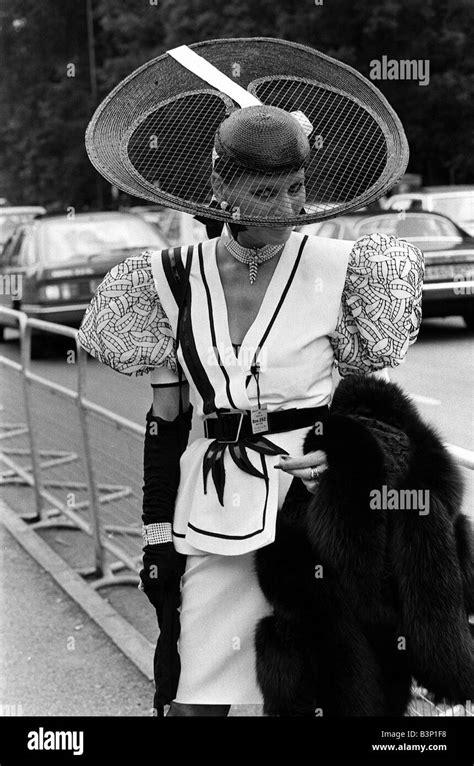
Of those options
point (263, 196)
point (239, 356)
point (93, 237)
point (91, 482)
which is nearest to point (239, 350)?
point (239, 356)

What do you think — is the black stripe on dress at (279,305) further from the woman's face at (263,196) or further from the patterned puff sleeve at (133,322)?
the patterned puff sleeve at (133,322)

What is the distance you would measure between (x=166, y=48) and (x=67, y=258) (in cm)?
1325

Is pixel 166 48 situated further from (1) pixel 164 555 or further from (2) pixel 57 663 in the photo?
(1) pixel 164 555

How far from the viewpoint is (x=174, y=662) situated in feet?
8.35

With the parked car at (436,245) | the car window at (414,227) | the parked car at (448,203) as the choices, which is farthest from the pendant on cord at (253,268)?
the parked car at (448,203)

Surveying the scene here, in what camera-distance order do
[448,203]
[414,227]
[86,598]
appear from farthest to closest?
[448,203]
[414,227]
[86,598]

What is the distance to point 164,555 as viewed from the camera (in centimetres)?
255

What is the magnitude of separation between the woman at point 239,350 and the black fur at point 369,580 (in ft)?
0.25

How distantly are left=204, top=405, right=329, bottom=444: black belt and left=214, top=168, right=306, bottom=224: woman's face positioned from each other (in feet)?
1.45

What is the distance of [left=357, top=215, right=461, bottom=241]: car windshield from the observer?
40.5 ft

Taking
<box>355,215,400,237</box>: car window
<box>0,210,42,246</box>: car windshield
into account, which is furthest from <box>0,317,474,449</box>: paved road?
<box>0,210,42,246</box>: car windshield

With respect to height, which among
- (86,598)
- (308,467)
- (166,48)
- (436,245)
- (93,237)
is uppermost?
(166,48)

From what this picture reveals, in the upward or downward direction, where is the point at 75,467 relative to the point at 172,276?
downward

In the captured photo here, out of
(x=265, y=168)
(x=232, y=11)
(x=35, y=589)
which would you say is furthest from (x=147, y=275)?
(x=232, y=11)
